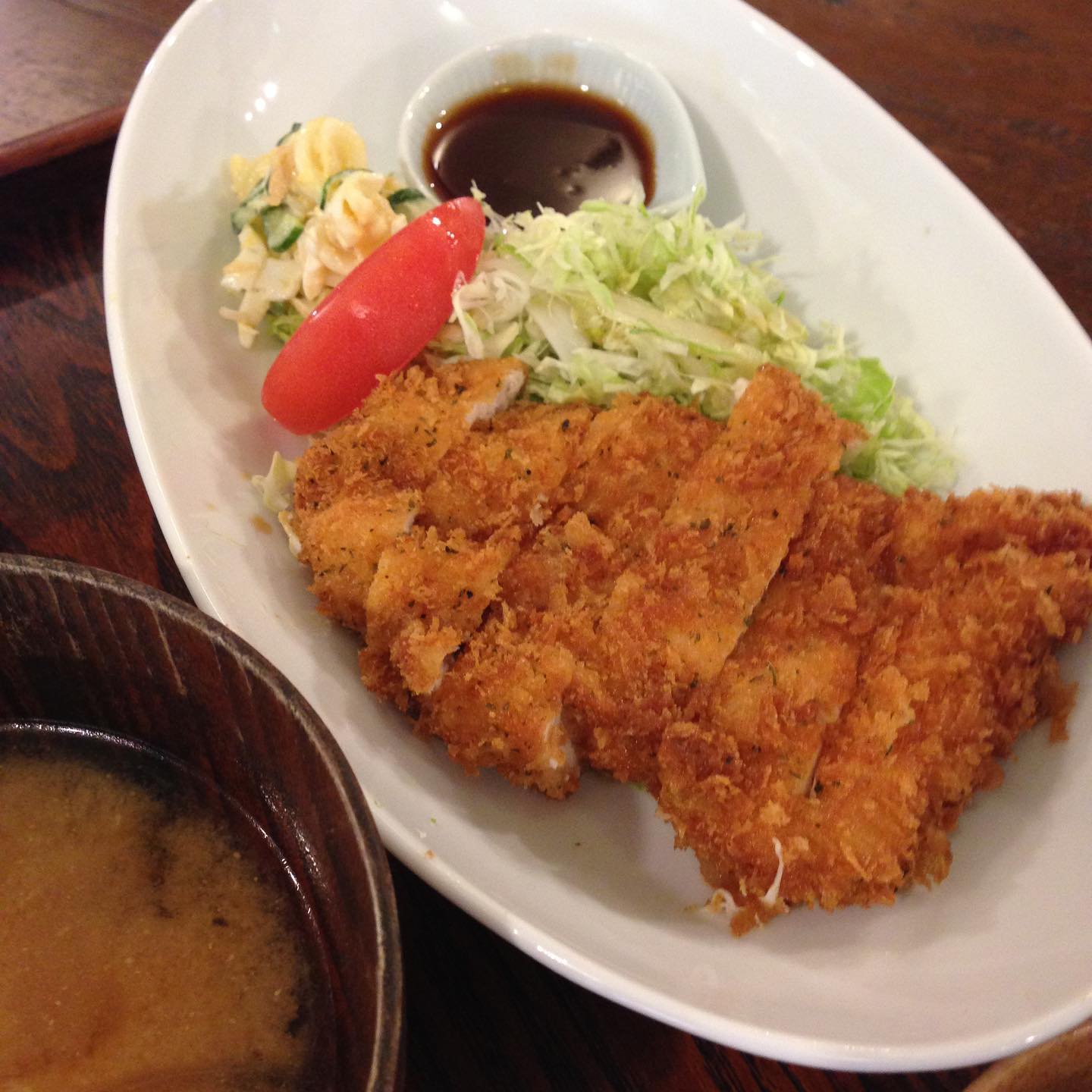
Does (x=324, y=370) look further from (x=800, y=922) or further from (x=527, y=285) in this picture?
(x=800, y=922)

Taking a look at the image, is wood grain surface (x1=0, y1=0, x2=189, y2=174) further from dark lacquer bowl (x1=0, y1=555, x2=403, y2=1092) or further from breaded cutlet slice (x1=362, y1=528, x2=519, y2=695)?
dark lacquer bowl (x1=0, y1=555, x2=403, y2=1092)

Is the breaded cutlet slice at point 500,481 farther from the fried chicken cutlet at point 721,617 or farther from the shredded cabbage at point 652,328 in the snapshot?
the shredded cabbage at point 652,328

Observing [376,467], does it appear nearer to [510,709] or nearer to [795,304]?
[510,709]

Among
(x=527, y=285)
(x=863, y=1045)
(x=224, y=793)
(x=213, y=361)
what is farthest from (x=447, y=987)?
(x=527, y=285)

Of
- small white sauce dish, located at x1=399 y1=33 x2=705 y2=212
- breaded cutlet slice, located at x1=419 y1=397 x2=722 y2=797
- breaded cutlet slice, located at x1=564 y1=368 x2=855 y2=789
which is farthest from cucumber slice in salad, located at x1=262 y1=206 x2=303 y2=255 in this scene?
breaded cutlet slice, located at x1=564 y1=368 x2=855 y2=789

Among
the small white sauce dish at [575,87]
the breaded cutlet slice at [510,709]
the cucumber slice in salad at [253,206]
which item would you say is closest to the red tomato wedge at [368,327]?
the cucumber slice in salad at [253,206]
